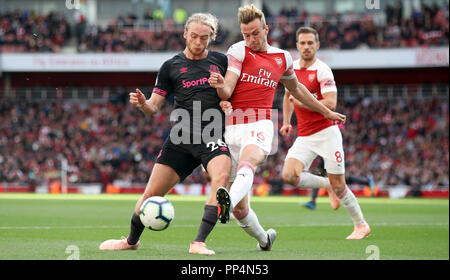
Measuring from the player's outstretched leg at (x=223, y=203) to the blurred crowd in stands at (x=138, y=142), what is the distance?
20.7 metres

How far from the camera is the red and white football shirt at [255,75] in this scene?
712 cm

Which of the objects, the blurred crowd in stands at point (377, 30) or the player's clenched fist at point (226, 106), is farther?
the blurred crowd in stands at point (377, 30)

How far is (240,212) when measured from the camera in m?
6.84

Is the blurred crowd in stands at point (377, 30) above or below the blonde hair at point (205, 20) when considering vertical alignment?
above

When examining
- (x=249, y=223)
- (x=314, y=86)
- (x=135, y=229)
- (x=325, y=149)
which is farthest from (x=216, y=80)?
(x=325, y=149)

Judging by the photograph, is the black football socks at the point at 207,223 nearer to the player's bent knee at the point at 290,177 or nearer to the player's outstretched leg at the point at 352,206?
the player's outstretched leg at the point at 352,206

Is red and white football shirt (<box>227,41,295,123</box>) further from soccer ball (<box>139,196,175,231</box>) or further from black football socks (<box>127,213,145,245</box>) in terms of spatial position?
black football socks (<box>127,213,145,245</box>)

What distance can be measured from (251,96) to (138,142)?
25.3m

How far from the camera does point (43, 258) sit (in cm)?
584

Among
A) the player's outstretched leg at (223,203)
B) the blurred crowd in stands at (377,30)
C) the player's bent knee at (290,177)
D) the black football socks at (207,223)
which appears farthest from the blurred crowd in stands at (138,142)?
the player's outstretched leg at (223,203)

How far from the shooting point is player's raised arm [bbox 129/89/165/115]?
636 cm

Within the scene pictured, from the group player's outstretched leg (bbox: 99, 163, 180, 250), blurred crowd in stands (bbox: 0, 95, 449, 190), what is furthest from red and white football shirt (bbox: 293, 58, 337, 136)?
blurred crowd in stands (bbox: 0, 95, 449, 190)

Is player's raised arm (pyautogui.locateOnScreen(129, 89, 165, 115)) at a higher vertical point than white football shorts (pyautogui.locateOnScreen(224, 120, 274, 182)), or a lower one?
higher

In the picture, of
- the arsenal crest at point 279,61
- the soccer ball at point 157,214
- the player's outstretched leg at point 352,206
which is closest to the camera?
the soccer ball at point 157,214
